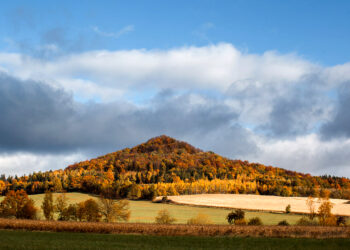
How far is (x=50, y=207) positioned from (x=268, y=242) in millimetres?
67632

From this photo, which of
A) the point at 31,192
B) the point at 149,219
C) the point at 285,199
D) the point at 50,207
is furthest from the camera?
the point at 31,192

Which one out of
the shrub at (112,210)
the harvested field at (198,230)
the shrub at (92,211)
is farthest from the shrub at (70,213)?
the harvested field at (198,230)

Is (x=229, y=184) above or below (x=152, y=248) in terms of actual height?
above

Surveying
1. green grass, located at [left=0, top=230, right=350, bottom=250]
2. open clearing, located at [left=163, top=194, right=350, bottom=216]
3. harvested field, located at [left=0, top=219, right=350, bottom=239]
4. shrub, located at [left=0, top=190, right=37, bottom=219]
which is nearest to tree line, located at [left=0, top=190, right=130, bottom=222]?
shrub, located at [left=0, top=190, right=37, bottom=219]

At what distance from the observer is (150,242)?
4600cm

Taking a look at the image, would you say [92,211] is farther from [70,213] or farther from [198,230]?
[198,230]

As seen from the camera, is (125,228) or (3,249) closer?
(3,249)

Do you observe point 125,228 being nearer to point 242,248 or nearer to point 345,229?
point 242,248

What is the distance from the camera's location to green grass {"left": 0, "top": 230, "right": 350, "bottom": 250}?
4156 centimetres

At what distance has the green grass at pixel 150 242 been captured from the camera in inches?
1636

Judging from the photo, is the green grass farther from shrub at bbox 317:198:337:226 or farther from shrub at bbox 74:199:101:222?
shrub at bbox 317:198:337:226

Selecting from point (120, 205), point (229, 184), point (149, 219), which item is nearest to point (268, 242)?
point (120, 205)

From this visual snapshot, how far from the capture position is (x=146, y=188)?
157 m

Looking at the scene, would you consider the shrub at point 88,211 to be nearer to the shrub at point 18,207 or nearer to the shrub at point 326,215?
the shrub at point 18,207
